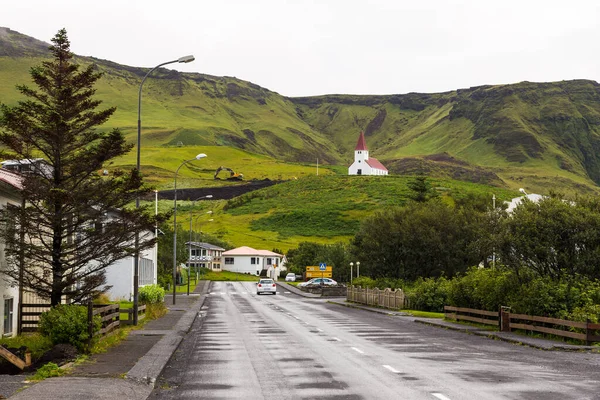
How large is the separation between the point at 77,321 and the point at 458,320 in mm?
20124

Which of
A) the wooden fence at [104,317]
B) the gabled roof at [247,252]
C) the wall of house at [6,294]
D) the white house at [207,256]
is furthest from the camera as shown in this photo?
the gabled roof at [247,252]

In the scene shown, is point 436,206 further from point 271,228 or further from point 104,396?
point 271,228

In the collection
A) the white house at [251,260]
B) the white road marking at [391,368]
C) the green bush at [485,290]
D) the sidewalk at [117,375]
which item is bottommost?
the white road marking at [391,368]

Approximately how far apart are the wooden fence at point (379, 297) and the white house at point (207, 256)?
7643cm

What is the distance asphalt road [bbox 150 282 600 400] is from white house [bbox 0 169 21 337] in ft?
17.7

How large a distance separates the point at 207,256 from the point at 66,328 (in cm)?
12379

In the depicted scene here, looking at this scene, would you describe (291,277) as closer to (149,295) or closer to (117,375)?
(149,295)

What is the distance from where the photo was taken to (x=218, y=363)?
712 inches

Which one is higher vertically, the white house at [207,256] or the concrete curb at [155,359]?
the white house at [207,256]

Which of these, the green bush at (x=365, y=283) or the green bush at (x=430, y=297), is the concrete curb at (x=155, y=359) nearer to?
the green bush at (x=430, y=297)

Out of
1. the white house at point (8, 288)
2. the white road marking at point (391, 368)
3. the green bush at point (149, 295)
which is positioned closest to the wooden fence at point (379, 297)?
the green bush at point (149, 295)

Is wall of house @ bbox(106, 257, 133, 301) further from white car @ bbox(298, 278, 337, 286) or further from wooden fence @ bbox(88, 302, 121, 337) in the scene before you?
white car @ bbox(298, 278, 337, 286)

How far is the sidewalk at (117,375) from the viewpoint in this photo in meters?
12.2

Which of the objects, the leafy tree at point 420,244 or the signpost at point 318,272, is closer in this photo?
the leafy tree at point 420,244
